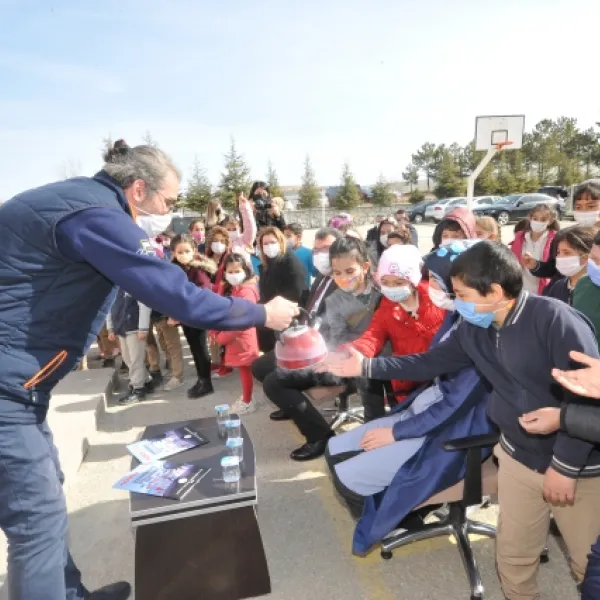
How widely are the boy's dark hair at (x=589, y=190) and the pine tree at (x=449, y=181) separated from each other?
3700cm

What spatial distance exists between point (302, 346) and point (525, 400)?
143 centimetres

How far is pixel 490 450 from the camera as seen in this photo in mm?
2289

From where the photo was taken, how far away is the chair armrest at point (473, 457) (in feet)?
6.81

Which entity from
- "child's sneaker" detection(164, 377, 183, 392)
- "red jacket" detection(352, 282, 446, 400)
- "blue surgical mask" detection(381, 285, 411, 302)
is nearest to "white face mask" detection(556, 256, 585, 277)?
"red jacket" detection(352, 282, 446, 400)

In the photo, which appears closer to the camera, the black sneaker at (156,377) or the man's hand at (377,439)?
the man's hand at (377,439)

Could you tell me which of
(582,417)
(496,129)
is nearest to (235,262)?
(582,417)

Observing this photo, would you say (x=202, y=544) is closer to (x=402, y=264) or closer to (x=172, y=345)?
(x=402, y=264)

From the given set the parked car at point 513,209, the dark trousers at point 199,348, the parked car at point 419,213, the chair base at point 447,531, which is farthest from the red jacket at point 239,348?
the parked car at point 419,213

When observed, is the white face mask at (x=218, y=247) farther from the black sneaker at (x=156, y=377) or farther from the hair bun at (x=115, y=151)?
the hair bun at (x=115, y=151)

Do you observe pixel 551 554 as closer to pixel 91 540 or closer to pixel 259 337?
pixel 91 540

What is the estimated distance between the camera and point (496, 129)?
9711mm

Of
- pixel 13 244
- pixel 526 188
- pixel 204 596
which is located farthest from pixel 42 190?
pixel 526 188

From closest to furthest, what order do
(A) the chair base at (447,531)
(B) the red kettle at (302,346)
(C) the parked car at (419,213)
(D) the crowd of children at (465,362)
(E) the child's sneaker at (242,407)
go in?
(D) the crowd of children at (465,362)
(A) the chair base at (447,531)
(B) the red kettle at (302,346)
(E) the child's sneaker at (242,407)
(C) the parked car at (419,213)

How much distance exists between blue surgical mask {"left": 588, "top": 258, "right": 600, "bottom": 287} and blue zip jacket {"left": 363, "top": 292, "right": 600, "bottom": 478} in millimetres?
766
